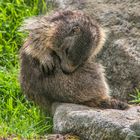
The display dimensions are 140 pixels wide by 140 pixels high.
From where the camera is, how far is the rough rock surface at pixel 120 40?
7.45 meters

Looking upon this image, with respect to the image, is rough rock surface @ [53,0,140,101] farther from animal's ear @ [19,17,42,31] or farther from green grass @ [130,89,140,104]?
animal's ear @ [19,17,42,31]

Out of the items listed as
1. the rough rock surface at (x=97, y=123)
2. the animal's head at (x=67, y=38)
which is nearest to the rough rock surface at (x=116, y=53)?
the rough rock surface at (x=97, y=123)

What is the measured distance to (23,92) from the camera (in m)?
6.65

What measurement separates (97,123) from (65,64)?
3.48 feet

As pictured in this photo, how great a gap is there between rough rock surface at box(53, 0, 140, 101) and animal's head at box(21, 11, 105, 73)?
1.14m

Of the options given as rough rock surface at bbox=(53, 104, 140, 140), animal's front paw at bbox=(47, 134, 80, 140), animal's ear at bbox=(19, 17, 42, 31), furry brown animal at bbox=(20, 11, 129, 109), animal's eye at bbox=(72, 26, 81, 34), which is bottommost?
animal's front paw at bbox=(47, 134, 80, 140)

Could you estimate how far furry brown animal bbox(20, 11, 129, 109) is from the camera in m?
6.25

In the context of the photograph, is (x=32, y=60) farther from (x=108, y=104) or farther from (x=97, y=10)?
(x=97, y=10)

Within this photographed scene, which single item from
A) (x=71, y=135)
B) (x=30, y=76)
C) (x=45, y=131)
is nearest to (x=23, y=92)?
(x=30, y=76)

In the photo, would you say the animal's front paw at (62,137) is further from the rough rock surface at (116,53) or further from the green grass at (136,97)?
the green grass at (136,97)

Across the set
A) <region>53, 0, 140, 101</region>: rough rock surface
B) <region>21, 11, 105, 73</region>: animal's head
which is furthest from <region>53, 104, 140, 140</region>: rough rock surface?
<region>53, 0, 140, 101</region>: rough rock surface

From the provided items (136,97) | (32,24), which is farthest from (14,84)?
(136,97)

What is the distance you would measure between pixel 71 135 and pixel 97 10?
2.85 m

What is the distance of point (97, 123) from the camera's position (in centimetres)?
537
